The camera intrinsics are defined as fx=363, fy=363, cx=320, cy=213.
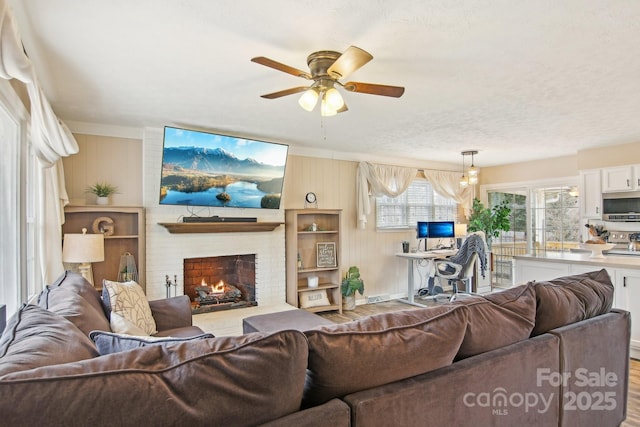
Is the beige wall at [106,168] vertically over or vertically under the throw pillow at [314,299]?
over

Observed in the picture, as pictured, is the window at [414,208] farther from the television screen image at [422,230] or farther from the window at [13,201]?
the window at [13,201]

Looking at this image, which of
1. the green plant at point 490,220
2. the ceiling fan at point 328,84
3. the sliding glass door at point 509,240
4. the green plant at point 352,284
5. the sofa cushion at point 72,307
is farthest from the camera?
the sliding glass door at point 509,240

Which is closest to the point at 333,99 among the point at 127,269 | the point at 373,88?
the point at 373,88

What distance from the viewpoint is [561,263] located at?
11.9ft

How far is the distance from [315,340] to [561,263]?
3.45m

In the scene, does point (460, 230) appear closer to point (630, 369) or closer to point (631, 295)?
point (631, 295)

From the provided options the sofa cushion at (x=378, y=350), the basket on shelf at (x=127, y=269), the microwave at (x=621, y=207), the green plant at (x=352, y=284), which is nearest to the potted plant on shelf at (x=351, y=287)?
the green plant at (x=352, y=284)

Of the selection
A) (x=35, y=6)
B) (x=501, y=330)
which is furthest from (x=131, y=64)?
(x=501, y=330)

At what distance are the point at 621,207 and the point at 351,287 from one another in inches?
159

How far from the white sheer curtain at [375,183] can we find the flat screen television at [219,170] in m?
1.46

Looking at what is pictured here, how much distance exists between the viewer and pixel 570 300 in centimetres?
185

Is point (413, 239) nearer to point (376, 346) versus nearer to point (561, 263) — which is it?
point (561, 263)

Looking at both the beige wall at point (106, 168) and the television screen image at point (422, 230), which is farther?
the television screen image at point (422, 230)

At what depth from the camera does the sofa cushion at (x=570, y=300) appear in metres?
1.75
